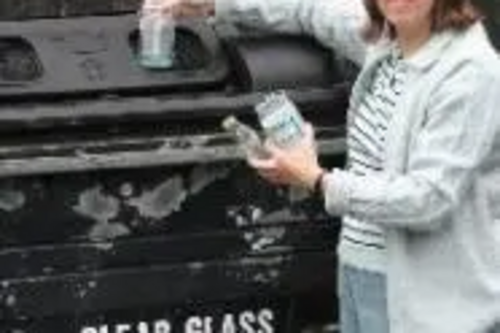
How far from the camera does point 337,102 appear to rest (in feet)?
11.2

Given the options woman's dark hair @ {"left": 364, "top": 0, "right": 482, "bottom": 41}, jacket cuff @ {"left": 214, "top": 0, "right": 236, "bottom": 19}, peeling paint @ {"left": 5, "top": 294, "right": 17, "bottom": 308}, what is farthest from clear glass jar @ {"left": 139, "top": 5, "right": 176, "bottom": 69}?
woman's dark hair @ {"left": 364, "top": 0, "right": 482, "bottom": 41}

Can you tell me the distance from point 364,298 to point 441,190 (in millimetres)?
405

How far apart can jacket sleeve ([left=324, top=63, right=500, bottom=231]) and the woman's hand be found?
8 centimetres

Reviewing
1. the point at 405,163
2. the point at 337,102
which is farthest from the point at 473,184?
the point at 337,102

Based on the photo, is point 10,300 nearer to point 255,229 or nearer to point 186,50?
point 255,229

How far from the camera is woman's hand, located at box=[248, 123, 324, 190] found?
2.94 m

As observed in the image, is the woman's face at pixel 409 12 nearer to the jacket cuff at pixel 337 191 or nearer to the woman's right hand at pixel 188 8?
the jacket cuff at pixel 337 191

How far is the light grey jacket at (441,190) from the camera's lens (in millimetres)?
2838

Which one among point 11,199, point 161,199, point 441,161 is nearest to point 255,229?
point 161,199

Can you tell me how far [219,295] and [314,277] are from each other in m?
0.24

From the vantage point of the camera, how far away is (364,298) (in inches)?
124

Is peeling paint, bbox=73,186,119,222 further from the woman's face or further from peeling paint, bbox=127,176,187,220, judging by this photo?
the woman's face

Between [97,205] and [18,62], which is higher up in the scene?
[18,62]

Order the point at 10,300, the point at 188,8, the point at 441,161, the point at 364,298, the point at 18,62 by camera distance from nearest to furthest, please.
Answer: the point at 441,161 < the point at 364,298 < the point at 10,300 < the point at 18,62 < the point at 188,8
